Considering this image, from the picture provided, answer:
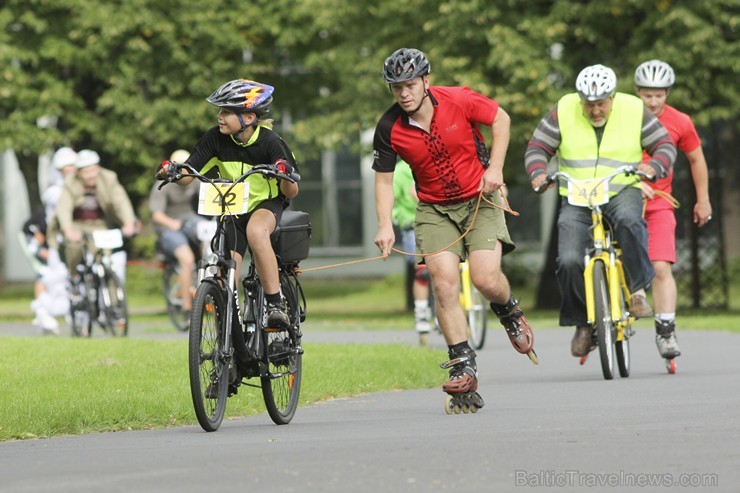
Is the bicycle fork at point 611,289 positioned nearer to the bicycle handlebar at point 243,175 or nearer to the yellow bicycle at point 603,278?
the yellow bicycle at point 603,278

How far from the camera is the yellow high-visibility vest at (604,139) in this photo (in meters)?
12.0

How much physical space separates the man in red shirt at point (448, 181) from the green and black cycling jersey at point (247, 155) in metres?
0.56

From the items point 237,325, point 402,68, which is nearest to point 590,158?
point 402,68

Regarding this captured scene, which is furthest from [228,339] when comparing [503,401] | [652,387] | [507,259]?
[507,259]

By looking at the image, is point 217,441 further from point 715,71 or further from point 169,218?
point 715,71

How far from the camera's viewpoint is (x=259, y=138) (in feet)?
31.4

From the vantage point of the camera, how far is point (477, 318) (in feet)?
53.7

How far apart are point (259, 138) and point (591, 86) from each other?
3.00 m

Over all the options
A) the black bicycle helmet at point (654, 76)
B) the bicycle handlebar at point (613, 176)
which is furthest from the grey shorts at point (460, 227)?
the black bicycle helmet at point (654, 76)

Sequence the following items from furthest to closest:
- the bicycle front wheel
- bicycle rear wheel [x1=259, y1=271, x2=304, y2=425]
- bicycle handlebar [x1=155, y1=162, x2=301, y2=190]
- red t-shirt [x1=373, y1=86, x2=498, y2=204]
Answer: the bicycle front wheel, red t-shirt [x1=373, y1=86, x2=498, y2=204], bicycle rear wheel [x1=259, y1=271, x2=304, y2=425], bicycle handlebar [x1=155, y1=162, x2=301, y2=190]

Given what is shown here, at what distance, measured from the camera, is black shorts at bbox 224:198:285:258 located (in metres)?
9.52

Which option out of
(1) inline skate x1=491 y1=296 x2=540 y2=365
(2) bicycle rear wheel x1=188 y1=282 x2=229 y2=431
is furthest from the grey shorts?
(2) bicycle rear wheel x1=188 y1=282 x2=229 y2=431

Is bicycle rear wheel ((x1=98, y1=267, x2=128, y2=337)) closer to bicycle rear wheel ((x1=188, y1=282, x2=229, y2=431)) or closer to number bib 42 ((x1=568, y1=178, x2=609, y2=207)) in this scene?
number bib 42 ((x1=568, y1=178, x2=609, y2=207))

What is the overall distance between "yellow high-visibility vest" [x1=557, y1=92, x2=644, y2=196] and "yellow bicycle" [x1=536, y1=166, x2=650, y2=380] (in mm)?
106
